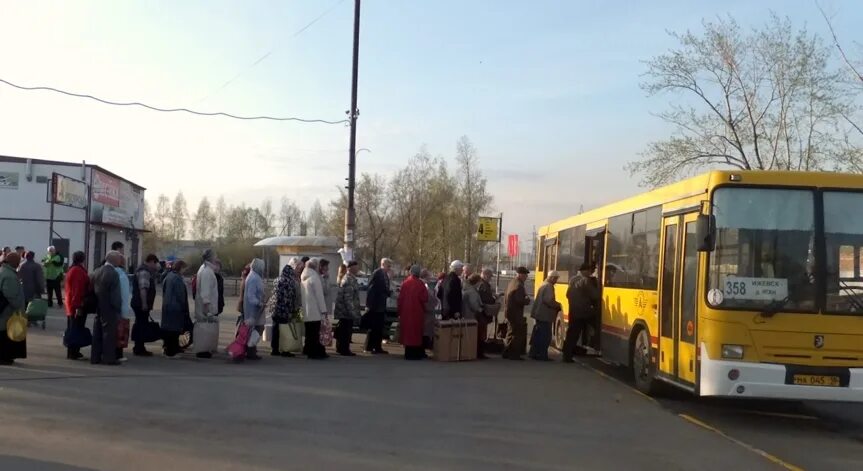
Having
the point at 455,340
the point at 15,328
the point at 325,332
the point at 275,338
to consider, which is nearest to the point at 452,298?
the point at 455,340

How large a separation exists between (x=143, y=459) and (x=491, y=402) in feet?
16.3

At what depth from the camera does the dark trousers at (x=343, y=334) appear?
15.7 meters

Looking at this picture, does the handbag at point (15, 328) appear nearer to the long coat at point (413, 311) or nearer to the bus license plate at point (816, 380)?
the long coat at point (413, 311)

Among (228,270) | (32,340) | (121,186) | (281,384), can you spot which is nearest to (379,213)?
(121,186)

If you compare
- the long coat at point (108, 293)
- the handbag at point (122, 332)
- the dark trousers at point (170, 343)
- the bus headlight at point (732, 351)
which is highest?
the long coat at point (108, 293)

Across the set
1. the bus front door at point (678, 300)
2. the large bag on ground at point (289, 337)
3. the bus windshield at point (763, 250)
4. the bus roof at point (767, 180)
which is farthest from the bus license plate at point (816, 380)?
the large bag on ground at point (289, 337)

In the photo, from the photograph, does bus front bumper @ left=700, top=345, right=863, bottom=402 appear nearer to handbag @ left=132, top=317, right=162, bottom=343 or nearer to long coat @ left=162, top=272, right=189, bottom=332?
long coat @ left=162, top=272, right=189, bottom=332

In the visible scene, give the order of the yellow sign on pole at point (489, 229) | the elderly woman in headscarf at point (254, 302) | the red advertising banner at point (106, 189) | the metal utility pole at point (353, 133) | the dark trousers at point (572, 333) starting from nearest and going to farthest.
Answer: the elderly woman in headscarf at point (254, 302), the dark trousers at point (572, 333), the metal utility pole at point (353, 133), the yellow sign on pole at point (489, 229), the red advertising banner at point (106, 189)

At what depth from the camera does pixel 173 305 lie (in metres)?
14.2

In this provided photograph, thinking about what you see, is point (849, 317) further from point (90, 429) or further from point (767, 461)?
point (90, 429)

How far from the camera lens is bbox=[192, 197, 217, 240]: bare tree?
106188 millimetres

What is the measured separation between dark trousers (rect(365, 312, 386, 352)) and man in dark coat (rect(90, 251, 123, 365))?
4.92m

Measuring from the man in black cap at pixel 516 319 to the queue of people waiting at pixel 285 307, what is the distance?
20 millimetres

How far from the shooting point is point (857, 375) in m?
9.58
